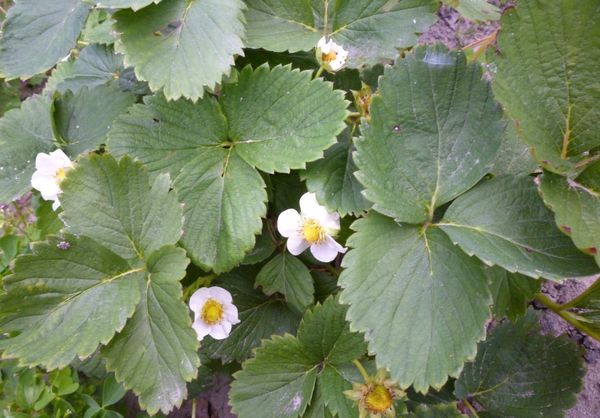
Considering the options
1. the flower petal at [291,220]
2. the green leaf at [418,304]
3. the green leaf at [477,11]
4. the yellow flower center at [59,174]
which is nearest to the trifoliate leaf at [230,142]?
the flower petal at [291,220]

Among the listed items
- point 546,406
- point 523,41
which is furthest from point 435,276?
point 546,406

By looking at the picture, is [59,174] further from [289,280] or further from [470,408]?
[470,408]

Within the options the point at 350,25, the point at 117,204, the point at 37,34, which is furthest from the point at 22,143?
the point at 350,25

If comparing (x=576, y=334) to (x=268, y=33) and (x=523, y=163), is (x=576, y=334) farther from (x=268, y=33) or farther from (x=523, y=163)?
(x=268, y=33)

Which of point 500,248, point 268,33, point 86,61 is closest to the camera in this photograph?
point 500,248

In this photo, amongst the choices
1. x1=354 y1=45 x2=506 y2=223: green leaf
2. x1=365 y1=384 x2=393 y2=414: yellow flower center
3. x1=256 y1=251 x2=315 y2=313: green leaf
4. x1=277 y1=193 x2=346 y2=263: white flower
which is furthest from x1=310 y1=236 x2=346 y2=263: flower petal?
x1=365 y1=384 x2=393 y2=414: yellow flower center

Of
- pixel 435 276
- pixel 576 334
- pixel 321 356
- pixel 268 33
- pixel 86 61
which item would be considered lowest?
pixel 576 334
